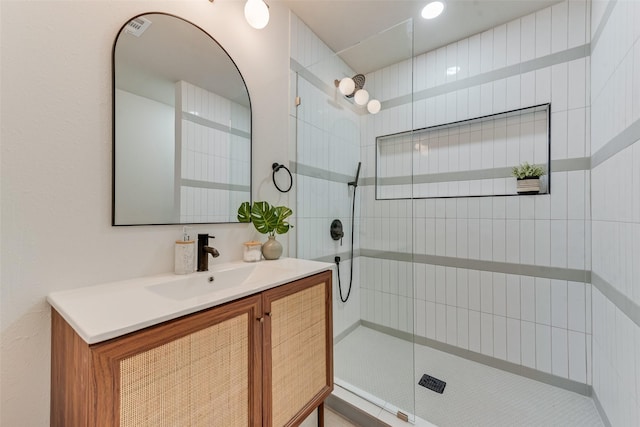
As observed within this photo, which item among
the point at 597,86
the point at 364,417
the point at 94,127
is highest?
the point at 597,86

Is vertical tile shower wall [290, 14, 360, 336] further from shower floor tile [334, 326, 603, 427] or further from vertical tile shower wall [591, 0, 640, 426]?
vertical tile shower wall [591, 0, 640, 426]

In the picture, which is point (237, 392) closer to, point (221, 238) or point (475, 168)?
point (221, 238)

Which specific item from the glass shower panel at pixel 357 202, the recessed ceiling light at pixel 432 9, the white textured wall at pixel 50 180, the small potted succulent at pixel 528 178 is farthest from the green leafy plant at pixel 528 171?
the white textured wall at pixel 50 180

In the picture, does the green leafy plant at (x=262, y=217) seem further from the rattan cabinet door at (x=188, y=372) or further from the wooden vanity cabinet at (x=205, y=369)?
the rattan cabinet door at (x=188, y=372)

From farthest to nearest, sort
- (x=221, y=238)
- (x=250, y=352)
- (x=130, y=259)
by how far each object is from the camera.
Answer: (x=221, y=238) < (x=130, y=259) < (x=250, y=352)

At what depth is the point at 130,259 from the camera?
1071 millimetres

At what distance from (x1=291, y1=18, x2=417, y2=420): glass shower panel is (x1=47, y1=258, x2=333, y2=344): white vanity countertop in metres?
0.83

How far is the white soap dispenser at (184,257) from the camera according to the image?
1155 millimetres

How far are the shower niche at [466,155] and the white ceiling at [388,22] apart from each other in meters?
0.66

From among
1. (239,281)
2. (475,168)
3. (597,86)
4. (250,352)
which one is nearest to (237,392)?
(250,352)

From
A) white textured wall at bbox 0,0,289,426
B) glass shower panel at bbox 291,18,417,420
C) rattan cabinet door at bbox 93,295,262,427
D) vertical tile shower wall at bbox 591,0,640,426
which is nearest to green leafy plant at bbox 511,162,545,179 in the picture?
vertical tile shower wall at bbox 591,0,640,426

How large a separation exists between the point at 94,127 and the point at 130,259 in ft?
1.75

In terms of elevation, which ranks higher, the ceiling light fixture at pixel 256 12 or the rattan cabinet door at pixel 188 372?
the ceiling light fixture at pixel 256 12

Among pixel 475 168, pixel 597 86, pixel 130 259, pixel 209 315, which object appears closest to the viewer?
pixel 209 315
